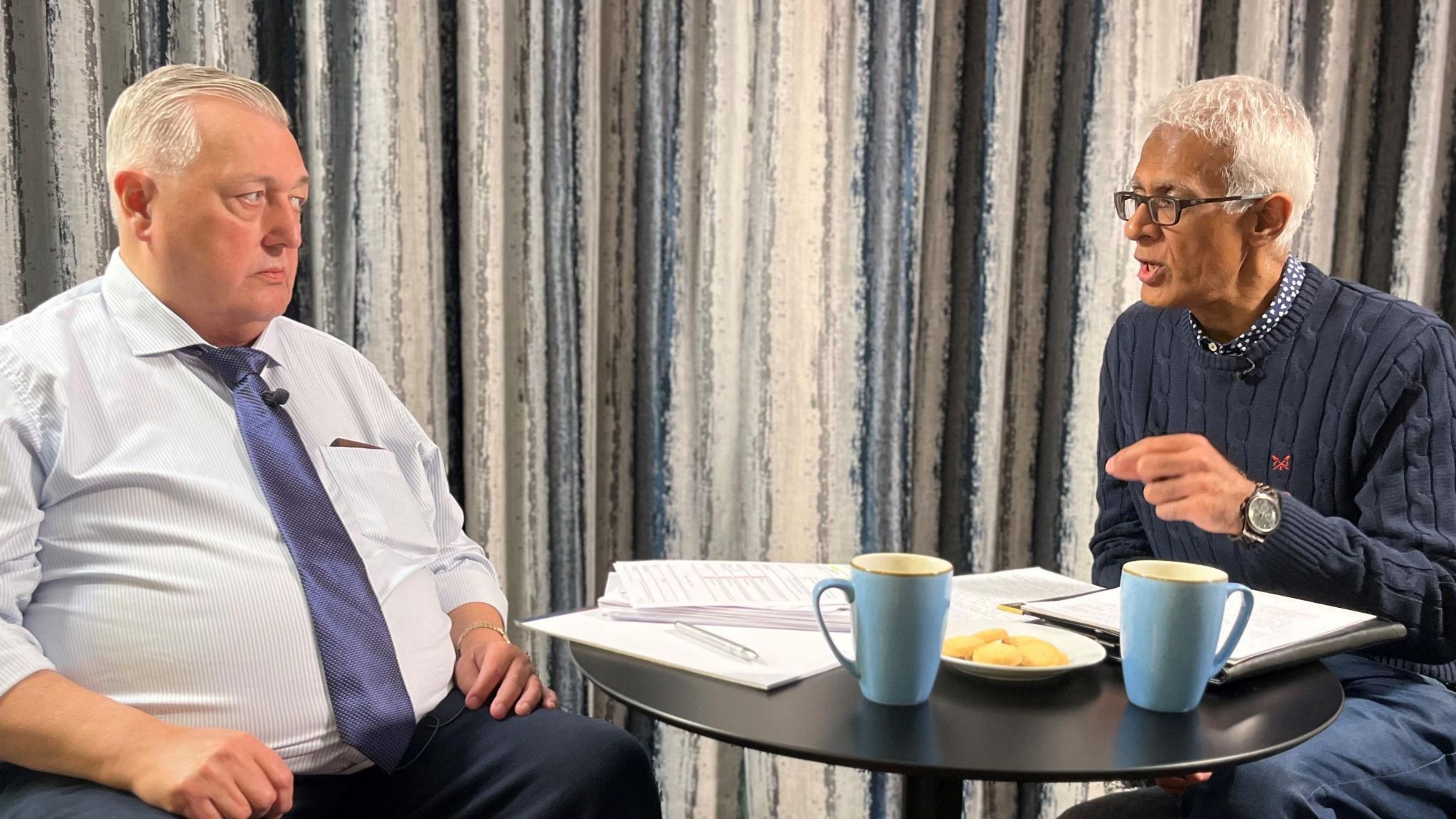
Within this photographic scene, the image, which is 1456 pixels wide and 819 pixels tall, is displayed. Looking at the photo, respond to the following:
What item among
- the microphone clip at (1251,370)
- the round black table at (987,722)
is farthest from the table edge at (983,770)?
the microphone clip at (1251,370)

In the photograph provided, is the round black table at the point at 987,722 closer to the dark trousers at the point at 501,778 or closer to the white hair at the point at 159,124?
the dark trousers at the point at 501,778

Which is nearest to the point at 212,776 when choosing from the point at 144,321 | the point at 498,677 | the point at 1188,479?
the point at 498,677

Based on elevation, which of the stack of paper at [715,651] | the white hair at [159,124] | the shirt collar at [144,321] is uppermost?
the white hair at [159,124]

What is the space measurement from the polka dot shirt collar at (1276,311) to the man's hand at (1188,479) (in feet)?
1.14

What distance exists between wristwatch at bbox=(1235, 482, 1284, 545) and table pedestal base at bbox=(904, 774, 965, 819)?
441 mm

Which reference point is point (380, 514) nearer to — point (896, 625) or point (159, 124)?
point (159, 124)

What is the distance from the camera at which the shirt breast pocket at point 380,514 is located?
1316 mm

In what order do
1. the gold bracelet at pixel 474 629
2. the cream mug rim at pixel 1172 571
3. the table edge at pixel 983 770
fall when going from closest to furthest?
1. the table edge at pixel 983 770
2. the cream mug rim at pixel 1172 571
3. the gold bracelet at pixel 474 629

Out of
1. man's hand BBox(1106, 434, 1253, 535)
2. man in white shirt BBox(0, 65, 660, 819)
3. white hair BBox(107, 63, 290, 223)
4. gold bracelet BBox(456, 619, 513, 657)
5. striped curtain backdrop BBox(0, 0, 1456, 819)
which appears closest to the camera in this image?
man in white shirt BBox(0, 65, 660, 819)

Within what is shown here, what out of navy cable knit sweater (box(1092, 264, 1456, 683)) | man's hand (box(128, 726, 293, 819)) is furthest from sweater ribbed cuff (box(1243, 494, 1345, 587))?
man's hand (box(128, 726, 293, 819))

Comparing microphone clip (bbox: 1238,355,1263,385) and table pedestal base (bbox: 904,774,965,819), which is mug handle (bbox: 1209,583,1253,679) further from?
microphone clip (bbox: 1238,355,1263,385)

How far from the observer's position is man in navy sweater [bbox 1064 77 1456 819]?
3.85ft

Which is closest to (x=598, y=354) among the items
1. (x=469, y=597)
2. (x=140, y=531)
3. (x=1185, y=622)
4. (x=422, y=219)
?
(x=422, y=219)

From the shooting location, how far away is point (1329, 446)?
55.7 inches
